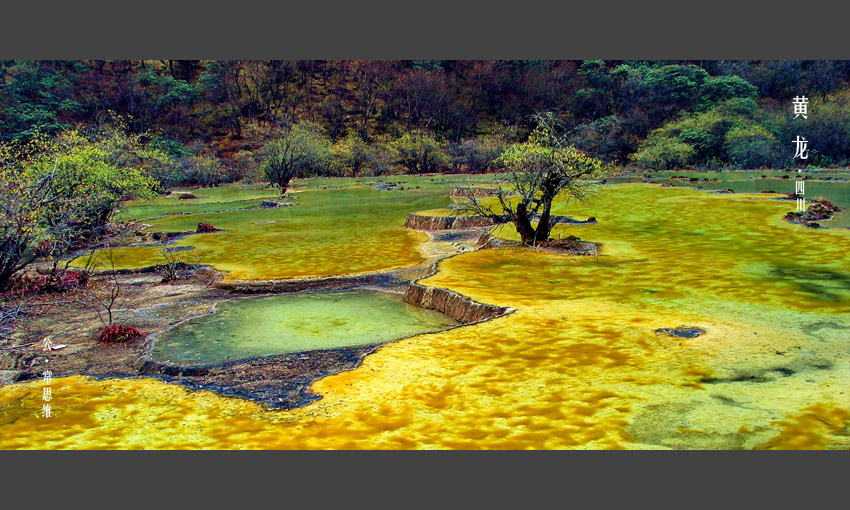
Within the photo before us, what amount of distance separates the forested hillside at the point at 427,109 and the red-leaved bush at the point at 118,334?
46465 millimetres

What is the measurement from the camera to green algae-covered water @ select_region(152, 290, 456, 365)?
11.8 meters

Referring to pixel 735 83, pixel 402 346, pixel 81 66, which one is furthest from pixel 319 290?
pixel 81 66

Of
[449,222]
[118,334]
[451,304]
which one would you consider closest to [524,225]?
[451,304]

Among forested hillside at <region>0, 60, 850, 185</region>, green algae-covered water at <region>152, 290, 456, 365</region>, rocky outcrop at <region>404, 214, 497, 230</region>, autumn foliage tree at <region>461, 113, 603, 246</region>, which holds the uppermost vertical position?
forested hillside at <region>0, 60, 850, 185</region>

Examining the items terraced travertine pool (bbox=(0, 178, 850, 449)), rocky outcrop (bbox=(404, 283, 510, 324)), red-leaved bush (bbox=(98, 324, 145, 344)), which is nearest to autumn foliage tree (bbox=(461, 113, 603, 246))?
terraced travertine pool (bbox=(0, 178, 850, 449))

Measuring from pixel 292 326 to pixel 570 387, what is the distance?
6869 mm

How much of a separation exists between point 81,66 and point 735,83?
84455 mm

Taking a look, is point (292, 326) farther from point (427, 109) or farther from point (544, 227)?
point (427, 109)

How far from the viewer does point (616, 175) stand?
58156 millimetres

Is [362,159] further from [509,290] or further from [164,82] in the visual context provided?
[509,290]

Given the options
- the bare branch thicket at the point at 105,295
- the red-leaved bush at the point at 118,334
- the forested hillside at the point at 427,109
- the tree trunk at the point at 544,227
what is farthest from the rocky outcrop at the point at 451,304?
the forested hillside at the point at 427,109

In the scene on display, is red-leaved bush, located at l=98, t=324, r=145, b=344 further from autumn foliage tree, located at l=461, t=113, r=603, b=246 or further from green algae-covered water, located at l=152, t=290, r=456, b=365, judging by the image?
autumn foliage tree, located at l=461, t=113, r=603, b=246

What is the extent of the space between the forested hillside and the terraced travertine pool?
49.0 m

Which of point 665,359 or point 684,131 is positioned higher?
point 684,131
